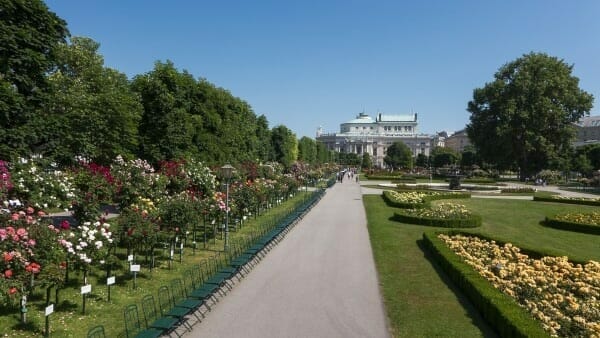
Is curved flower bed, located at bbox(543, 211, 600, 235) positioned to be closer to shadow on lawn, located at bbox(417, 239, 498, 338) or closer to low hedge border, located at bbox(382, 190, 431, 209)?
low hedge border, located at bbox(382, 190, 431, 209)

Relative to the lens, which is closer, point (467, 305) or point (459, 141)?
point (467, 305)

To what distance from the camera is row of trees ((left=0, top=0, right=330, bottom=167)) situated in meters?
15.4

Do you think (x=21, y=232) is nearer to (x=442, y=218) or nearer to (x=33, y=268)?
(x=33, y=268)

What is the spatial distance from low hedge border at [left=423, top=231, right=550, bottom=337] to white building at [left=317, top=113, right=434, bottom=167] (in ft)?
464

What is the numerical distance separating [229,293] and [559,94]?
53728 millimetres

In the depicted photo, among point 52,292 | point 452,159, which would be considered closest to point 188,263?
point 52,292

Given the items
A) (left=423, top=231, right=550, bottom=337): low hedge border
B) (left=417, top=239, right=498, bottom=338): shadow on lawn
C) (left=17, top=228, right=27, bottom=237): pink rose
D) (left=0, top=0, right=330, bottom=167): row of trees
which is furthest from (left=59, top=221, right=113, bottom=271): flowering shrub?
(left=423, top=231, right=550, bottom=337): low hedge border

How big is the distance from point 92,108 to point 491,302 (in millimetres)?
26912

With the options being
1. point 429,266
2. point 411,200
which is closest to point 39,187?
point 429,266

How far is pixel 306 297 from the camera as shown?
11688 millimetres

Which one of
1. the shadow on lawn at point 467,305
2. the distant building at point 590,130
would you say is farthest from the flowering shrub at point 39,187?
the distant building at point 590,130

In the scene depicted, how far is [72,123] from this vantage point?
2742cm

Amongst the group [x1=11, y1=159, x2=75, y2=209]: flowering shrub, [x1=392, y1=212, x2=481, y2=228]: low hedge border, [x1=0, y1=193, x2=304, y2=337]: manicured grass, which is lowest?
[x1=0, y1=193, x2=304, y2=337]: manicured grass

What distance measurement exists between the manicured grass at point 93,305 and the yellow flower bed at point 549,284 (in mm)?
9349
